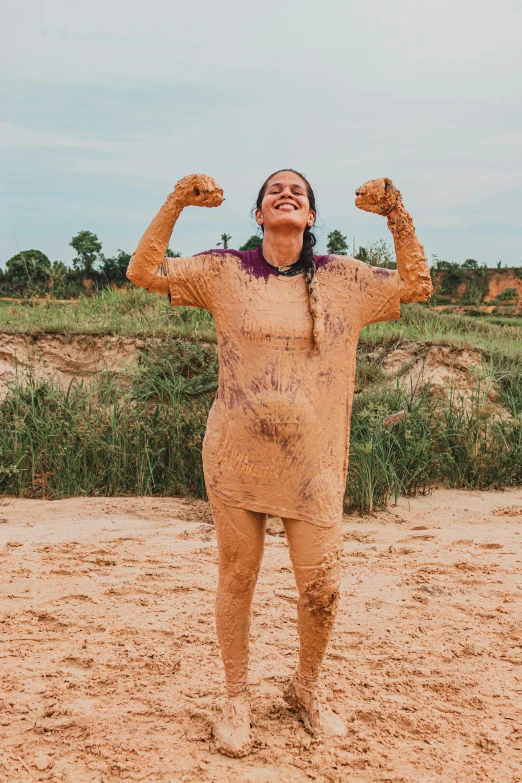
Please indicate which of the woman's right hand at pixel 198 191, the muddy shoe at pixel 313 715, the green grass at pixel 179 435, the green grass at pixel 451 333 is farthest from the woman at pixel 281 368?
the green grass at pixel 451 333

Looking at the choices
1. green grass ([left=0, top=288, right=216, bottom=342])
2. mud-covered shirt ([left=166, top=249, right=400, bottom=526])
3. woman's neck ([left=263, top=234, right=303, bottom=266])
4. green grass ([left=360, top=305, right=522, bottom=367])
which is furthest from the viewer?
green grass ([left=360, top=305, right=522, bottom=367])

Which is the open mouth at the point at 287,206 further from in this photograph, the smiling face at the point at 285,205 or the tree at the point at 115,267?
the tree at the point at 115,267

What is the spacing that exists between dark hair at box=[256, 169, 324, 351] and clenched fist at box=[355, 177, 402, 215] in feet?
0.68

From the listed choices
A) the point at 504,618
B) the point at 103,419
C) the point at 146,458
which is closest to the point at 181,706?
the point at 504,618

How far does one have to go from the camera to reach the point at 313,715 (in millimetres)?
2781

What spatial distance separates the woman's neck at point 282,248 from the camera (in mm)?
2588

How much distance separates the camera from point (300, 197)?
2.57m

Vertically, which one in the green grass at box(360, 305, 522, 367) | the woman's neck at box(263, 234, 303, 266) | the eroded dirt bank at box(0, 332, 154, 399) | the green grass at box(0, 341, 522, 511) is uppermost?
the woman's neck at box(263, 234, 303, 266)

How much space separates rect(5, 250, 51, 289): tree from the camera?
31.5 ft

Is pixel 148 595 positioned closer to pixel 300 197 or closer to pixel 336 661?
pixel 336 661

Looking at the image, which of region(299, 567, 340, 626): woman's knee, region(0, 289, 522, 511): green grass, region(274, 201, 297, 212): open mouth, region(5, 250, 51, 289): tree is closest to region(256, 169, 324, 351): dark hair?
region(274, 201, 297, 212): open mouth

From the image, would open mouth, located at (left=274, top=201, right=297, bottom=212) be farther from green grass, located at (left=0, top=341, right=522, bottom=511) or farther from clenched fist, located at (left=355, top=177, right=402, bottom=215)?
green grass, located at (left=0, top=341, right=522, bottom=511)

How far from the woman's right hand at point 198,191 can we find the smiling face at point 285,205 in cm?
17

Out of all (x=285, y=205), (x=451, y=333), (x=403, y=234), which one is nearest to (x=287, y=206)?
(x=285, y=205)
